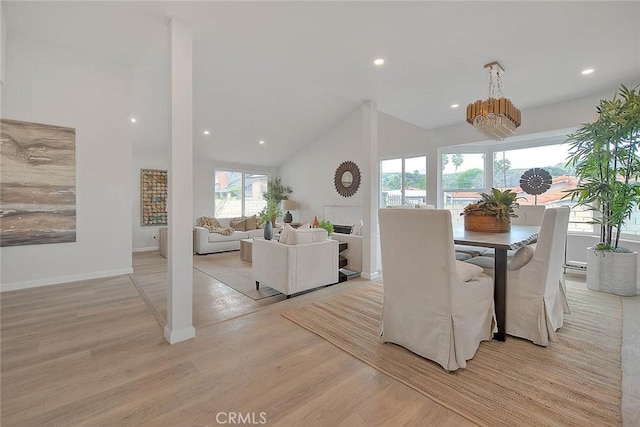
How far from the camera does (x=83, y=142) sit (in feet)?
12.7

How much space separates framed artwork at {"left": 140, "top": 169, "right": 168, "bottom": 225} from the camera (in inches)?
259

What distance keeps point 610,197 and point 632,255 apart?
2.42 feet

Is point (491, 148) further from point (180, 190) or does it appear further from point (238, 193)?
point (238, 193)

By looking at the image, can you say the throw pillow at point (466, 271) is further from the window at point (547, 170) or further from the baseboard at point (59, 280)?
the baseboard at point (59, 280)

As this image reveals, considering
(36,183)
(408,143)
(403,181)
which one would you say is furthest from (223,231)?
(408,143)

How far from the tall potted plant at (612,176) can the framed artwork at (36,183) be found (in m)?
6.52

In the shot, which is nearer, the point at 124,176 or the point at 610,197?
the point at 610,197

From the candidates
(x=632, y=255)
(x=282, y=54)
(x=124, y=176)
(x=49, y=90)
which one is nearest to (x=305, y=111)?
(x=282, y=54)

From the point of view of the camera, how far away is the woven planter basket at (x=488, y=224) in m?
2.73

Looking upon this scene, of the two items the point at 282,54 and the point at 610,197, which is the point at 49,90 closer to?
the point at 282,54

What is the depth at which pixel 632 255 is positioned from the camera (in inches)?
133

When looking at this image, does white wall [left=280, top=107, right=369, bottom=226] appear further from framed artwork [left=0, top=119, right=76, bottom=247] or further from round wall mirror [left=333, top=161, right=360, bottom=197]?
framed artwork [left=0, top=119, right=76, bottom=247]

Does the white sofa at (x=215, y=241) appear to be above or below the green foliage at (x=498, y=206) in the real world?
below

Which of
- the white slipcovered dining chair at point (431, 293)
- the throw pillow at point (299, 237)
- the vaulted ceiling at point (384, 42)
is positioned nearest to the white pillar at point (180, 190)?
the vaulted ceiling at point (384, 42)
